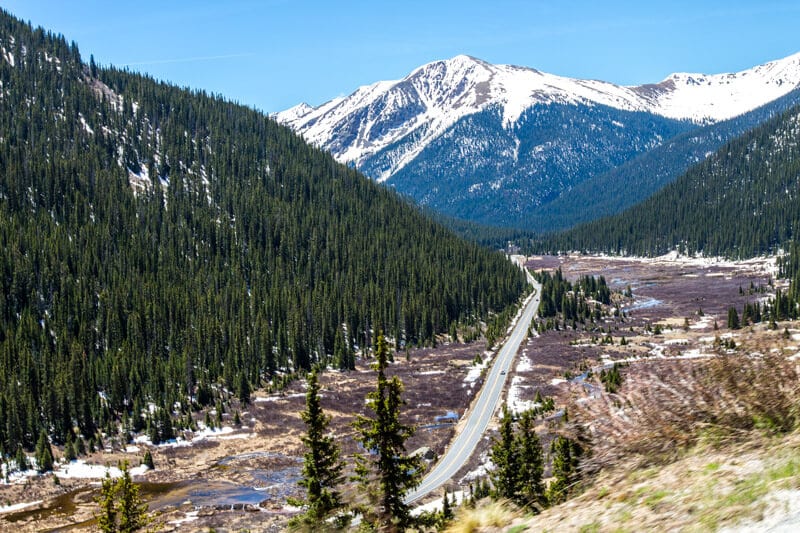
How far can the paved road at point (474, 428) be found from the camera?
199 feet

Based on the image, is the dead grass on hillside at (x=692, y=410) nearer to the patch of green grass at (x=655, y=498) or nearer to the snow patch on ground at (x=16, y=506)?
the patch of green grass at (x=655, y=498)

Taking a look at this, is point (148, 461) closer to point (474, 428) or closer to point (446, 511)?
point (474, 428)

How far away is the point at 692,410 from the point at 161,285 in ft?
435

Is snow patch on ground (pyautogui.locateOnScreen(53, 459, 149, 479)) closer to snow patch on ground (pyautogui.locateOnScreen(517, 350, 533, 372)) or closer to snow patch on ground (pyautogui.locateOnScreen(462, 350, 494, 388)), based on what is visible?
snow patch on ground (pyautogui.locateOnScreen(462, 350, 494, 388))

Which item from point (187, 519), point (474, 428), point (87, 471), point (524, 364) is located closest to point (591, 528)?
point (187, 519)

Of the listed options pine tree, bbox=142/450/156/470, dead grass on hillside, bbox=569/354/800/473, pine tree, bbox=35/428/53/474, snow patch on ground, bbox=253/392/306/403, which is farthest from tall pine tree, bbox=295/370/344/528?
snow patch on ground, bbox=253/392/306/403

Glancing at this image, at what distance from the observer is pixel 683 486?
9.82 meters

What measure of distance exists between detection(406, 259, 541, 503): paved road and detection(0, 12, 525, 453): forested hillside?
95.6 ft

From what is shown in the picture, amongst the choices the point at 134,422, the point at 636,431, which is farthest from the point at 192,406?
the point at 636,431

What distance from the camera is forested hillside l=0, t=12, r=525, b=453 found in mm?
92688

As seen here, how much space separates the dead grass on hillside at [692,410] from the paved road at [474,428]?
45.3m

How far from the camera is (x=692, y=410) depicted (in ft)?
39.7

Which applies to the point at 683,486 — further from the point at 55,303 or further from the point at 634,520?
the point at 55,303

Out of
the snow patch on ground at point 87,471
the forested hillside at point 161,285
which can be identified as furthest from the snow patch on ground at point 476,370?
the snow patch on ground at point 87,471
